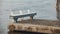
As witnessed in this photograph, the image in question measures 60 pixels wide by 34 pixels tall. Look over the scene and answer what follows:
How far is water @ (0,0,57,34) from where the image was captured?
4.69ft

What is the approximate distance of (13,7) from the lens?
1.68 m

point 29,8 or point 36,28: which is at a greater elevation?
point 29,8

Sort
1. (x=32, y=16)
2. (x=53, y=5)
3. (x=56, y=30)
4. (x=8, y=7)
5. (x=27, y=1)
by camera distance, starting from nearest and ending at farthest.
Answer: (x=56, y=30) < (x=32, y=16) < (x=53, y=5) < (x=27, y=1) < (x=8, y=7)

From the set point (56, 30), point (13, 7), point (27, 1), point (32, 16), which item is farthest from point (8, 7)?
point (56, 30)

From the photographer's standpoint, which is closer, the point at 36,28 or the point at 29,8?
the point at 36,28

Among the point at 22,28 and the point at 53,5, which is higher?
the point at 53,5

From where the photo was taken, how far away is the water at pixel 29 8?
143 cm

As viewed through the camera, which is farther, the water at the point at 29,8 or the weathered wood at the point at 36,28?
the water at the point at 29,8

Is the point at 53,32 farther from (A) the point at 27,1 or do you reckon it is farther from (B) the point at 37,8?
(A) the point at 27,1

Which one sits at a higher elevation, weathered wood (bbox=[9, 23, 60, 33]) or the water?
the water

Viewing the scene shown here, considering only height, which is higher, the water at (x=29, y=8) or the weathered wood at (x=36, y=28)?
the water at (x=29, y=8)

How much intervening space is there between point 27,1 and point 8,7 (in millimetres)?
271

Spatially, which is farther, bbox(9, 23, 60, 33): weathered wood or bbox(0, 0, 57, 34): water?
bbox(0, 0, 57, 34): water

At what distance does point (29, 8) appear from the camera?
155cm
